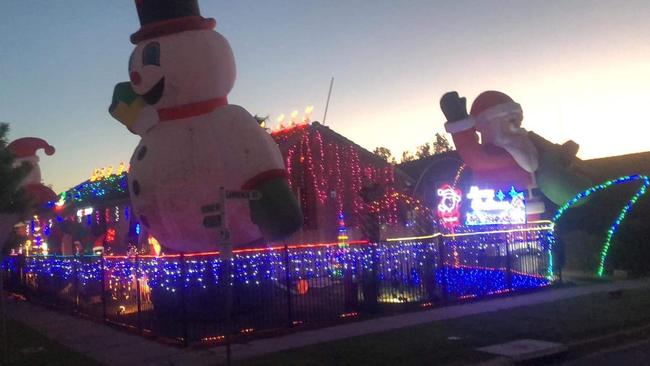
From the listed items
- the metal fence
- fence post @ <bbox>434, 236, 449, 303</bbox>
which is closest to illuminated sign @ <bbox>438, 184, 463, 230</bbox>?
the metal fence

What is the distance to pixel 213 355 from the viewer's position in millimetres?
9898

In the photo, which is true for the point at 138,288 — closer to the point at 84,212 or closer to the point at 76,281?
the point at 76,281

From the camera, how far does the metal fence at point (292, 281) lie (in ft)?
37.0

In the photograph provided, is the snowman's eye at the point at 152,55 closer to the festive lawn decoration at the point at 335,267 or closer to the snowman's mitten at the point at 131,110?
the snowman's mitten at the point at 131,110

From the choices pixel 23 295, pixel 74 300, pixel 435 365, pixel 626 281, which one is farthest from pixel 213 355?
pixel 23 295

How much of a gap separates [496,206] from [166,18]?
40.2ft

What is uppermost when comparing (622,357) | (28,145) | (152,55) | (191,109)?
(152,55)

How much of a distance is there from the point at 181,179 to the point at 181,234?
1142mm

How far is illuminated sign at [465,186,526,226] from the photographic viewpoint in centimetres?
2045

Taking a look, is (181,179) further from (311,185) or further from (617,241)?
(617,241)

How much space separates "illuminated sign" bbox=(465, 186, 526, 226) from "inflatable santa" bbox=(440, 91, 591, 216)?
0.75 feet

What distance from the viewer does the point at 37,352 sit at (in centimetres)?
1095

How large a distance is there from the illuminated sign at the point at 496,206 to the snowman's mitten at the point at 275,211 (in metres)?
9.90

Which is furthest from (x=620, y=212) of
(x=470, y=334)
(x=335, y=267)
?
(x=470, y=334)
